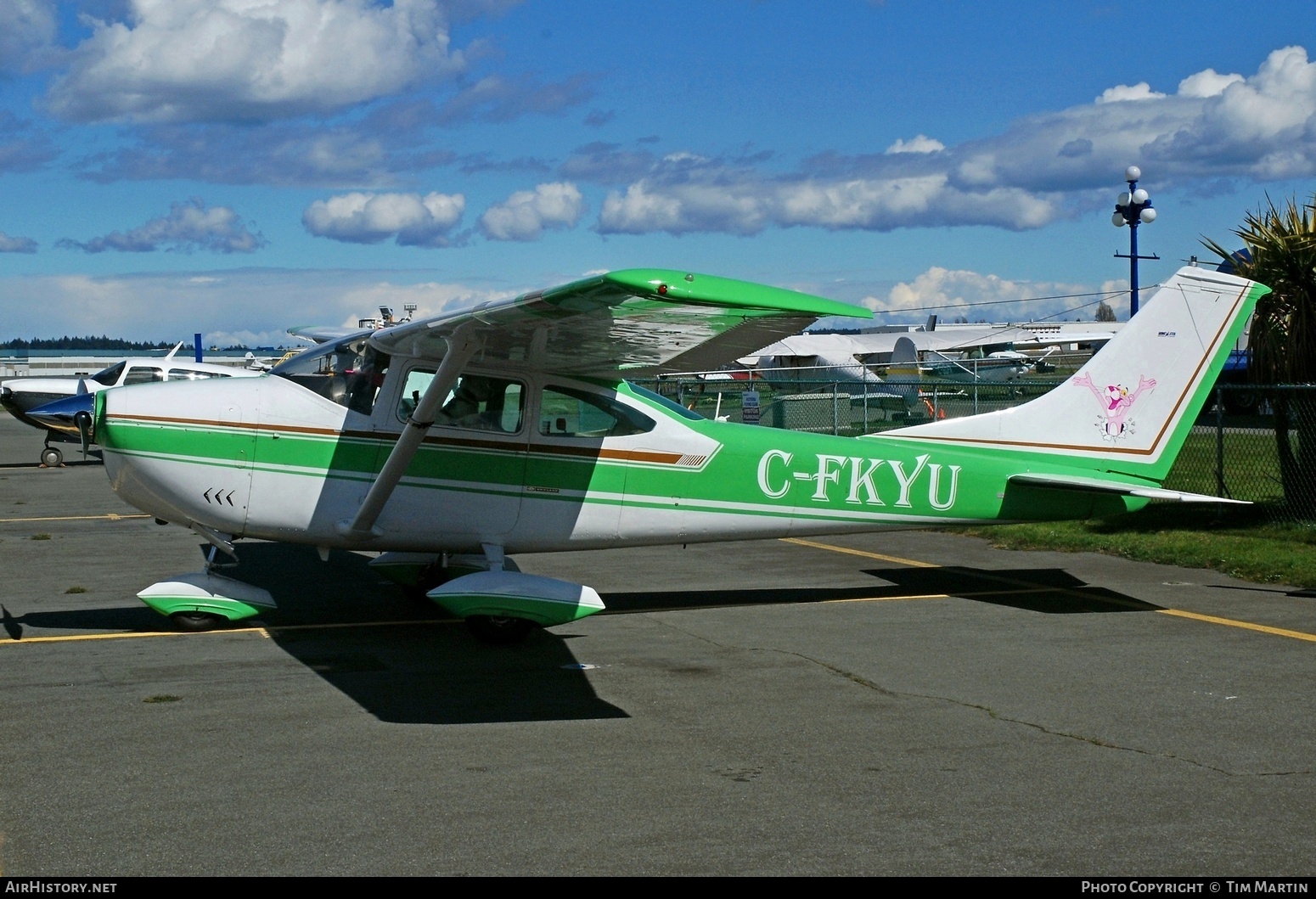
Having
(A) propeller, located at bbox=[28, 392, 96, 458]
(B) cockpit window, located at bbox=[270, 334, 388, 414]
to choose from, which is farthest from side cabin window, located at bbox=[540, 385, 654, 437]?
(A) propeller, located at bbox=[28, 392, 96, 458]

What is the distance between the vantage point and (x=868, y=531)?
9.56m

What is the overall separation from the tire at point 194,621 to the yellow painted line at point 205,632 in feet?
0.10

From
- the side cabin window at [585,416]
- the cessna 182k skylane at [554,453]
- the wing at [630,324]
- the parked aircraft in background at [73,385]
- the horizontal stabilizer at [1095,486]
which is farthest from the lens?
the parked aircraft in background at [73,385]

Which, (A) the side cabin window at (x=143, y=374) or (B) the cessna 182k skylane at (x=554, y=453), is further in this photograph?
(A) the side cabin window at (x=143, y=374)

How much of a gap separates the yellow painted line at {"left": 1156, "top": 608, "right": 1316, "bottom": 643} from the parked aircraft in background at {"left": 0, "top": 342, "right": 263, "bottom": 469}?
1592 cm

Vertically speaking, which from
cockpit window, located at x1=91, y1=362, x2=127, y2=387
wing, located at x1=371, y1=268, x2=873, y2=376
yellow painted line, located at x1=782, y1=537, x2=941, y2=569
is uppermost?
wing, located at x1=371, y1=268, x2=873, y2=376

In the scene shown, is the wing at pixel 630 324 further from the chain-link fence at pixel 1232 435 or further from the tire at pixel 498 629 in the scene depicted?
the chain-link fence at pixel 1232 435

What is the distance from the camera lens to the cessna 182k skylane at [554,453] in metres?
7.98

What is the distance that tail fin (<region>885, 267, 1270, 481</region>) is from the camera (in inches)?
389

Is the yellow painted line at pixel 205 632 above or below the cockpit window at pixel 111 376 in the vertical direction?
below

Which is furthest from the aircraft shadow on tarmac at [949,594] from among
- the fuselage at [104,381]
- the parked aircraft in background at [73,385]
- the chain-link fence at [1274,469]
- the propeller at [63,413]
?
the fuselage at [104,381]

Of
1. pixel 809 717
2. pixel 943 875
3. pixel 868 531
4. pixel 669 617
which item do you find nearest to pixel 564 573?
pixel 669 617

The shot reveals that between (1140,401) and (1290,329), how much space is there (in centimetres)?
427

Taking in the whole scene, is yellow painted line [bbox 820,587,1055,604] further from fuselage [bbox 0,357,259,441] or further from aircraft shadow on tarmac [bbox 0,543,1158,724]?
fuselage [bbox 0,357,259,441]
